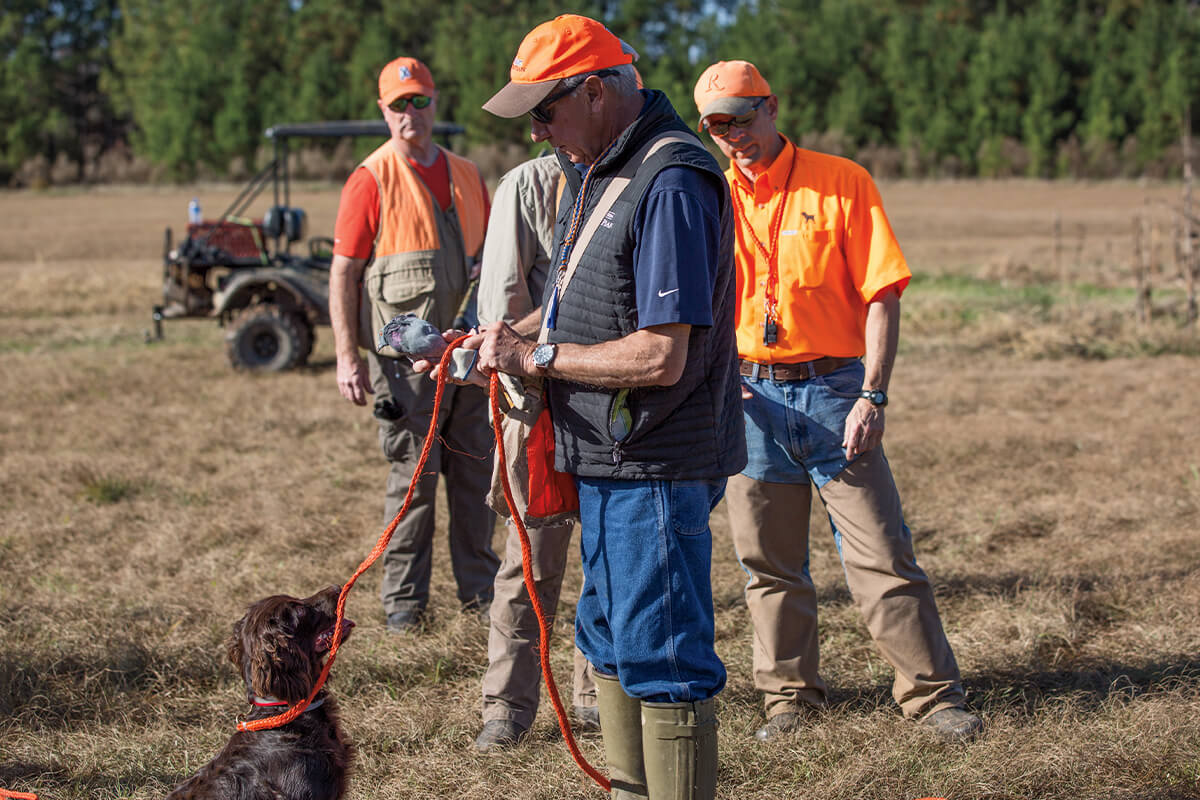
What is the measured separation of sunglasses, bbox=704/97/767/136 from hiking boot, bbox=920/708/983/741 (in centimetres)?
188

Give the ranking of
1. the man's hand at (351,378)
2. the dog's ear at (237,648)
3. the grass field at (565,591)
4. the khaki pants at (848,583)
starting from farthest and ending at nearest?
the man's hand at (351,378) < the khaki pants at (848,583) < the grass field at (565,591) < the dog's ear at (237,648)

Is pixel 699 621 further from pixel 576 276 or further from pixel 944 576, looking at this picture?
pixel 944 576

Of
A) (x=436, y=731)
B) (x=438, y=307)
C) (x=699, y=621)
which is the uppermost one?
(x=438, y=307)

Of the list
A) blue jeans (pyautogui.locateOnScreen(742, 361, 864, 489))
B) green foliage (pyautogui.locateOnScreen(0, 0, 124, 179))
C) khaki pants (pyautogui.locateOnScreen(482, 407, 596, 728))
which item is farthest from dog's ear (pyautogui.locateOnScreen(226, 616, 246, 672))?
green foliage (pyautogui.locateOnScreen(0, 0, 124, 179))

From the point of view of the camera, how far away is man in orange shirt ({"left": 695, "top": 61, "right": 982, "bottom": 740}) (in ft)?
11.1

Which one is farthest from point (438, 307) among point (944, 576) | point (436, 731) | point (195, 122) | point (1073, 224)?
point (195, 122)

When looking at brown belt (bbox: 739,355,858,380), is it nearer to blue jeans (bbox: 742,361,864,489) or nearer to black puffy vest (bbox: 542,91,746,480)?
blue jeans (bbox: 742,361,864,489)

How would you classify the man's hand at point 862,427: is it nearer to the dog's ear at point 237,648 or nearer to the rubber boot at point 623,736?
the rubber boot at point 623,736

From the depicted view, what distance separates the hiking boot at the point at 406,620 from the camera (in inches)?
173

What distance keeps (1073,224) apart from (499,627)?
26401mm

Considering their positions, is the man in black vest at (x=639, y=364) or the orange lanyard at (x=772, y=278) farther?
the orange lanyard at (x=772, y=278)

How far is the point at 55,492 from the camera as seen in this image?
20.7 ft

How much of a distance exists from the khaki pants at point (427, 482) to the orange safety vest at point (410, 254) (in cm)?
20

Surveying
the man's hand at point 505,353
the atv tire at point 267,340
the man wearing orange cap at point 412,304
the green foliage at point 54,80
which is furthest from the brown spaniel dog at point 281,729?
the green foliage at point 54,80
